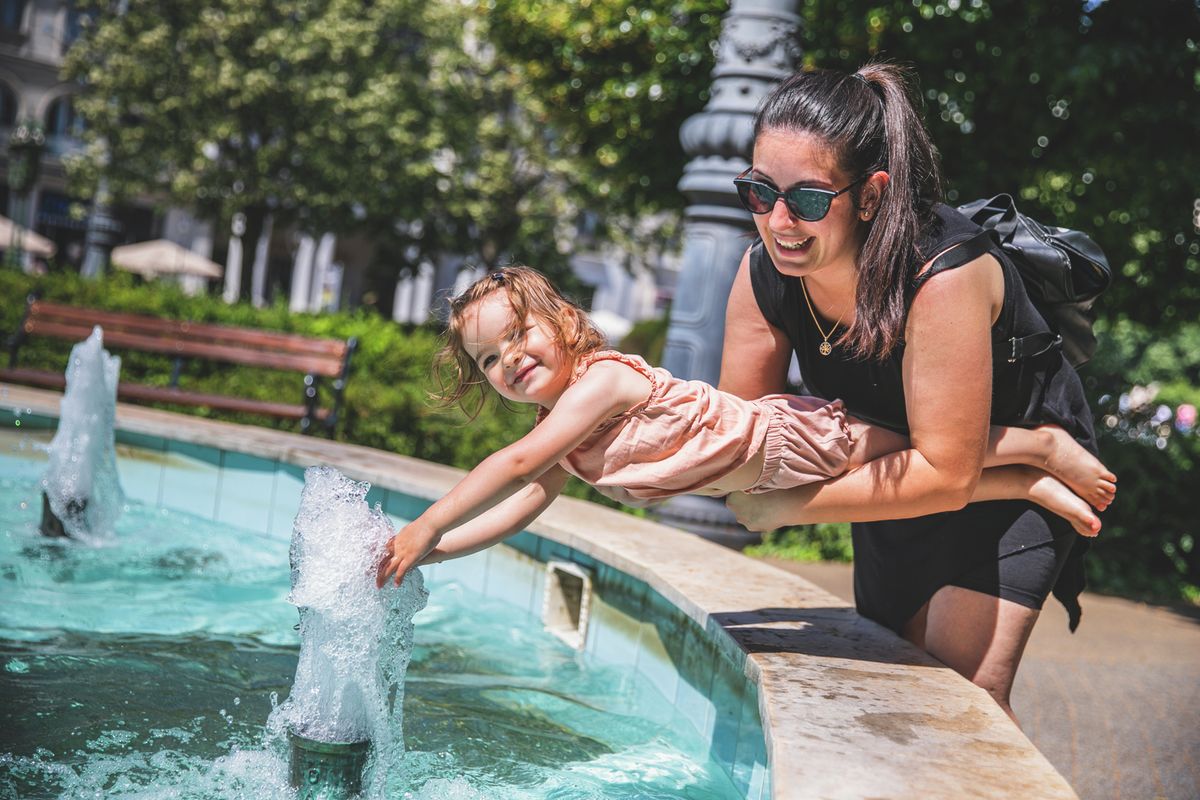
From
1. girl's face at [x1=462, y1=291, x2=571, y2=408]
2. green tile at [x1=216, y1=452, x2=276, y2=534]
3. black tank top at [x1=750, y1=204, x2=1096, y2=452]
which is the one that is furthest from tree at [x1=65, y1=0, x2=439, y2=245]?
black tank top at [x1=750, y1=204, x2=1096, y2=452]

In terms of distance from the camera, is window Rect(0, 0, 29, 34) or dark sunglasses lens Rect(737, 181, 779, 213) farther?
window Rect(0, 0, 29, 34)

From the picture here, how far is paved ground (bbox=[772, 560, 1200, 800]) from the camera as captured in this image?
3.80m

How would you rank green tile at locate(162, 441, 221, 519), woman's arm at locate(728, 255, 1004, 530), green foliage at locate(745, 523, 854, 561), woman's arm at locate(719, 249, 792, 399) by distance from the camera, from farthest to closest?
green foliage at locate(745, 523, 854, 561)
green tile at locate(162, 441, 221, 519)
woman's arm at locate(719, 249, 792, 399)
woman's arm at locate(728, 255, 1004, 530)

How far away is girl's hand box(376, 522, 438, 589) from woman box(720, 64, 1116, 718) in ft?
2.28

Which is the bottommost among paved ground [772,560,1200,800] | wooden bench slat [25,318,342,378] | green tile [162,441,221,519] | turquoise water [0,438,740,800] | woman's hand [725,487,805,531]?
paved ground [772,560,1200,800]

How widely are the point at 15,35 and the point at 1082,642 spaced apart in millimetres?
36123

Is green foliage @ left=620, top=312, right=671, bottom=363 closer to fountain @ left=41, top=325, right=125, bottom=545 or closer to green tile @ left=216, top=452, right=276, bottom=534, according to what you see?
green tile @ left=216, top=452, right=276, bottom=534

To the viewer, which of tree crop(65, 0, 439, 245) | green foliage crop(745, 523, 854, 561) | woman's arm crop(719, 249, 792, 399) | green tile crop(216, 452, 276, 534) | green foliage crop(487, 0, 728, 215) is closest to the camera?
woman's arm crop(719, 249, 792, 399)

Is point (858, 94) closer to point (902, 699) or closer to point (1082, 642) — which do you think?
point (902, 699)

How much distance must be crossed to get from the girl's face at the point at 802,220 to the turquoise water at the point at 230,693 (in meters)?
1.48

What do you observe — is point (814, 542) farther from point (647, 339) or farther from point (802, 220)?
point (802, 220)

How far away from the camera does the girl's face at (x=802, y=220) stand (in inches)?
83.2

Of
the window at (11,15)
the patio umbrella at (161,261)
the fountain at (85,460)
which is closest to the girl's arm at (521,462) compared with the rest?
the fountain at (85,460)

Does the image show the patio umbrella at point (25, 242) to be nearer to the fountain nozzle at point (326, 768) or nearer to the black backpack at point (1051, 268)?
the fountain nozzle at point (326, 768)
